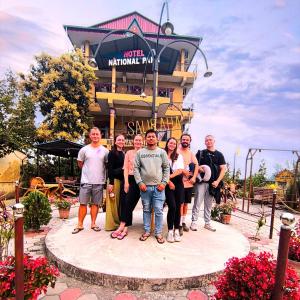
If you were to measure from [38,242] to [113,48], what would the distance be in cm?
1869

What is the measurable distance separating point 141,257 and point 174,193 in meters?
1.13

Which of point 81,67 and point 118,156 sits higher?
point 81,67

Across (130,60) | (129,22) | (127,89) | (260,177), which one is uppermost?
(129,22)

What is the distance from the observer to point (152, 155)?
150 inches

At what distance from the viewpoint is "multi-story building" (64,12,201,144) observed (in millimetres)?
19547

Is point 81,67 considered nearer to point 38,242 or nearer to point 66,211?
point 66,211

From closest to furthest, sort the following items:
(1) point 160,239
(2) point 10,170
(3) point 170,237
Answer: (1) point 160,239 < (3) point 170,237 < (2) point 10,170

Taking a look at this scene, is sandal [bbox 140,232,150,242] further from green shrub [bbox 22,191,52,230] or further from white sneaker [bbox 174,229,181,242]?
green shrub [bbox 22,191,52,230]

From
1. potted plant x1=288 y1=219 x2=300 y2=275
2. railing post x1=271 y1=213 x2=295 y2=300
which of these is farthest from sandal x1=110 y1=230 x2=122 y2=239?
railing post x1=271 y1=213 x2=295 y2=300

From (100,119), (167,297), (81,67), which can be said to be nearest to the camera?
(167,297)

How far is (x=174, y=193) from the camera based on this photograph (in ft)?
13.4

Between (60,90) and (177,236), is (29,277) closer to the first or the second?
(177,236)

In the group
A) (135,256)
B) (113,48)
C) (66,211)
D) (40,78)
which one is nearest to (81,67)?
(40,78)

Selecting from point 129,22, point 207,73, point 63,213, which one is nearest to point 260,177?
point 207,73
